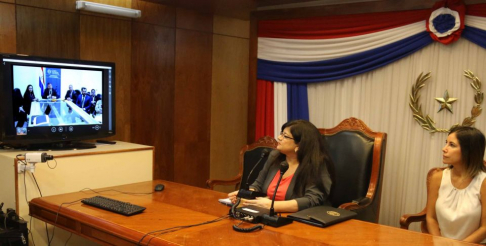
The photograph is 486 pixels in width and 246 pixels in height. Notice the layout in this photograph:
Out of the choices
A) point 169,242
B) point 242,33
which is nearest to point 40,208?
point 169,242

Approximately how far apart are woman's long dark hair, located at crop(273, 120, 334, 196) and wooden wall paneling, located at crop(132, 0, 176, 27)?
1.91 metres

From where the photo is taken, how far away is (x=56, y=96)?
10.4 ft

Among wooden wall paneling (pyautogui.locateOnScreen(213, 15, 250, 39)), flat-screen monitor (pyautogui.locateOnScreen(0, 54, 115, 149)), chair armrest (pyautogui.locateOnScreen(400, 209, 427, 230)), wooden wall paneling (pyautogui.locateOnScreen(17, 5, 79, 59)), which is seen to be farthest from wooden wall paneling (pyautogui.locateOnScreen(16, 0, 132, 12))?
chair armrest (pyautogui.locateOnScreen(400, 209, 427, 230))

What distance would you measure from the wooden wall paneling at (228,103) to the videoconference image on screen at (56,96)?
1551mm

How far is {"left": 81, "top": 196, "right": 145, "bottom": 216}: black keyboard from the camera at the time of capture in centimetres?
237

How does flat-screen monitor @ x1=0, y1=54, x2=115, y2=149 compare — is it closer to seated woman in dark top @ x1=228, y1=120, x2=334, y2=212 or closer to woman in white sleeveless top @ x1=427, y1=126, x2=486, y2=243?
seated woman in dark top @ x1=228, y1=120, x2=334, y2=212

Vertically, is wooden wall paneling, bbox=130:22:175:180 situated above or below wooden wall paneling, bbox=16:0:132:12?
below

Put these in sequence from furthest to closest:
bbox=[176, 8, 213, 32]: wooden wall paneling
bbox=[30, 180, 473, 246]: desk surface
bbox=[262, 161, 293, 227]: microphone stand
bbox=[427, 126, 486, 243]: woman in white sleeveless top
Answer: bbox=[176, 8, 213, 32]: wooden wall paneling
bbox=[427, 126, 486, 243]: woman in white sleeveless top
bbox=[262, 161, 293, 227]: microphone stand
bbox=[30, 180, 473, 246]: desk surface

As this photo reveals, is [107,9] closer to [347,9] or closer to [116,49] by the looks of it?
[116,49]

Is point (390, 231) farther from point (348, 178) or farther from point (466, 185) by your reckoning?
point (348, 178)

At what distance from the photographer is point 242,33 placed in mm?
5070

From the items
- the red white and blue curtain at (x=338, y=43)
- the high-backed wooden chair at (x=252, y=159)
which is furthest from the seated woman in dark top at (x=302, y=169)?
the red white and blue curtain at (x=338, y=43)

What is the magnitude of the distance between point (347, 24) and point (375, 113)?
0.79 m

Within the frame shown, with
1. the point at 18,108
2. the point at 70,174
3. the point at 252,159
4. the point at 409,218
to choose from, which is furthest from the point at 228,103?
the point at 409,218
